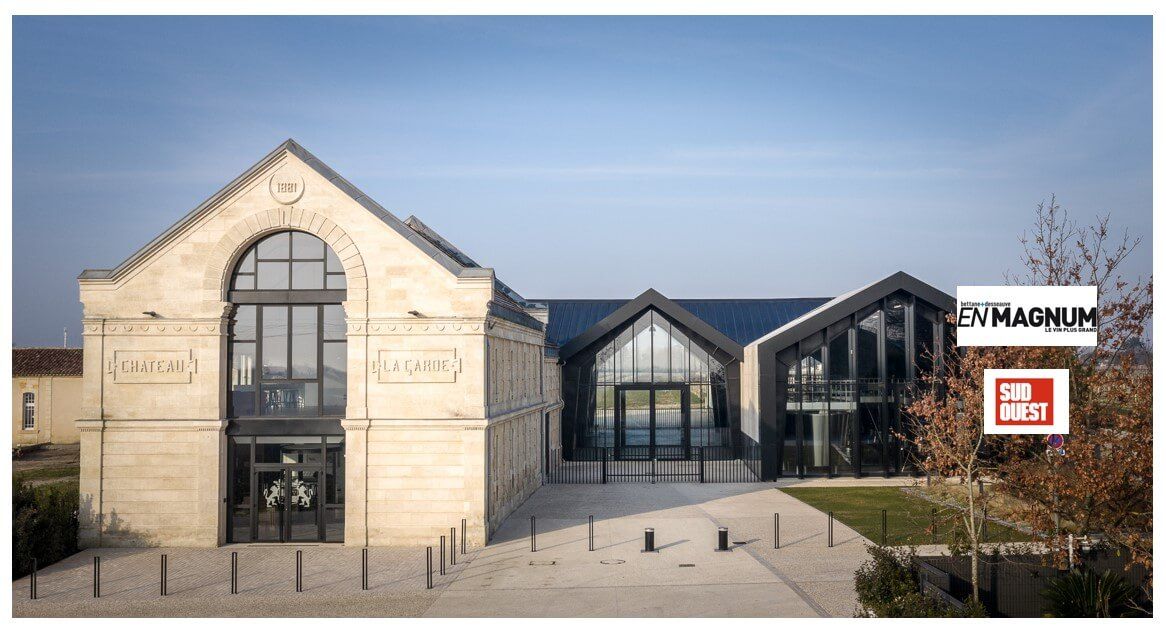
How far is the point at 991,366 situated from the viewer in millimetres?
16562

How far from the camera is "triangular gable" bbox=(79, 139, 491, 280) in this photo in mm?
22031

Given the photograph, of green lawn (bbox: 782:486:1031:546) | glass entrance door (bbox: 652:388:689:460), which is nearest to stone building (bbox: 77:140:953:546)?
green lawn (bbox: 782:486:1031:546)

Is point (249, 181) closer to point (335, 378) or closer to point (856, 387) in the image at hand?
point (335, 378)

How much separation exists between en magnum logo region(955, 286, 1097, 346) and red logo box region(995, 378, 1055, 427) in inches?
26.2

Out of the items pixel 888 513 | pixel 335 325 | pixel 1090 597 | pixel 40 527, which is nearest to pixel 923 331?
pixel 888 513

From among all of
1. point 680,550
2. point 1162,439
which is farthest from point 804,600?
point 1162,439

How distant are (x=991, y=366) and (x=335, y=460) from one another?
1460cm

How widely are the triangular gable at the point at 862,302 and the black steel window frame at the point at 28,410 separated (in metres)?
37.4

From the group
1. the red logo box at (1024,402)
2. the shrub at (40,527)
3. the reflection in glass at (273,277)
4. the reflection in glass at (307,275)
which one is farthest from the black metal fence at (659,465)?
the red logo box at (1024,402)

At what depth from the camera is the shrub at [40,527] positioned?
19.0 metres

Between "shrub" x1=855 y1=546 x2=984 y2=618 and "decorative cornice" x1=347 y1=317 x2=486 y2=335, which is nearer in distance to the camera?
"shrub" x1=855 y1=546 x2=984 y2=618

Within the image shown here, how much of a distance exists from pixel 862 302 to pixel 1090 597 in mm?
19135

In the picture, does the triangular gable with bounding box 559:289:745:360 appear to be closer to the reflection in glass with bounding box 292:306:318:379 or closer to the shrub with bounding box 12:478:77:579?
the reflection in glass with bounding box 292:306:318:379

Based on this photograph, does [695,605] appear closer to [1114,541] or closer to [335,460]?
[1114,541]
